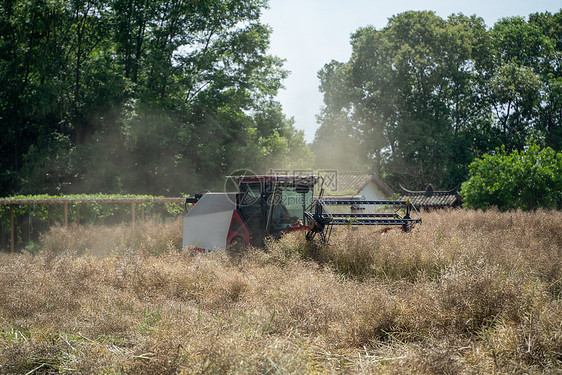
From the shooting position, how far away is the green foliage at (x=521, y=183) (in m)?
19.1

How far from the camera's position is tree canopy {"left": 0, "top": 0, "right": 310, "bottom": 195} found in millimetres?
25219

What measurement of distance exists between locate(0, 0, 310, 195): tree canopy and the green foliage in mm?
12780

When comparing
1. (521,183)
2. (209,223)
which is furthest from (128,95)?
(521,183)

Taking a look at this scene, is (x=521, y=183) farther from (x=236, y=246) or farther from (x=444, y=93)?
(x=444, y=93)

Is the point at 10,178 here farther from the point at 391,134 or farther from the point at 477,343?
the point at 391,134

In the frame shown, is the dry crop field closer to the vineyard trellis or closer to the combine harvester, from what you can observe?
the combine harvester

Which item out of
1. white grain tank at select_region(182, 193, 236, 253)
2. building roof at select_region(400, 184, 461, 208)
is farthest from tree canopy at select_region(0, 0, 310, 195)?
white grain tank at select_region(182, 193, 236, 253)

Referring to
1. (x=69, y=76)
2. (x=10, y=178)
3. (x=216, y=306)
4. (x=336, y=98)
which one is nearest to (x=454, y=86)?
(x=336, y=98)

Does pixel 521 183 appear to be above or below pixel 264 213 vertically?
above

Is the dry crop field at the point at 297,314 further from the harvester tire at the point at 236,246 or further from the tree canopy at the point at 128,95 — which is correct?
the tree canopy at the point at 128,95

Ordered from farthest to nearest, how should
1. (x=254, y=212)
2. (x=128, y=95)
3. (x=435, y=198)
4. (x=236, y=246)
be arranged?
(x=435, y=198), (x=128, y=95), (x=254, y=212), (x=236, y=246)

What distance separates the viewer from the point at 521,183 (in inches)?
771

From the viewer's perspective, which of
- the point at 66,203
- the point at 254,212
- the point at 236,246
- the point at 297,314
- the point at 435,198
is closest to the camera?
the point at 297,314

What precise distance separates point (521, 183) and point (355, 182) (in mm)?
17435
